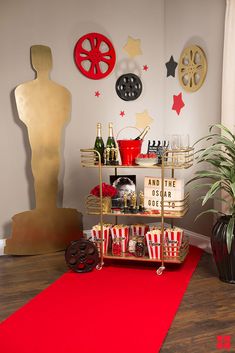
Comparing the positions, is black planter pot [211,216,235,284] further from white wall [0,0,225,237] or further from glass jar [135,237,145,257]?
white wall [0,0,225,237]

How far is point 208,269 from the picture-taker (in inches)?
137

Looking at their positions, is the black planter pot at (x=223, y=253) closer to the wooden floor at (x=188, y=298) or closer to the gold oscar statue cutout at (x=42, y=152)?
the wooden floor at (x=188, y=298)

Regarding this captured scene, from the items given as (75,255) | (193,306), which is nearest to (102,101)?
(75,255)

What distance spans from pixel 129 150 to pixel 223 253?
106 centimetres

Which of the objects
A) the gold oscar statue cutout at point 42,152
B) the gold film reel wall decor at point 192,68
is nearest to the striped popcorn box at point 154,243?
the gold oscar statue cutout at point 42,152

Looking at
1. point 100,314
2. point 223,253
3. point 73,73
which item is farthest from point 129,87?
point 100,314

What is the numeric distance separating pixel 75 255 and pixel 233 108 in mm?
1710

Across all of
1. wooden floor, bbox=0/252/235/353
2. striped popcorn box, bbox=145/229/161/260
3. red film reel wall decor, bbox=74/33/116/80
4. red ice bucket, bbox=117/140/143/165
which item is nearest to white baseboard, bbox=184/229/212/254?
wooden floor, bbox=0/252/235/353

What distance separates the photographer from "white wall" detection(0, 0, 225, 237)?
3.88 metres

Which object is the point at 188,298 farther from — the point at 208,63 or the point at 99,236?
the point at 208,63

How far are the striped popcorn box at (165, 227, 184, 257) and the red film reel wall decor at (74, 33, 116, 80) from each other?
5.53 feet

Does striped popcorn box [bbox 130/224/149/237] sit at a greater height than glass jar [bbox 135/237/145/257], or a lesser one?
greater

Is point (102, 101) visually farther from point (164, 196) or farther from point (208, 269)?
point (208, 269)

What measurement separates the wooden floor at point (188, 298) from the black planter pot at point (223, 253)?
0.08m
